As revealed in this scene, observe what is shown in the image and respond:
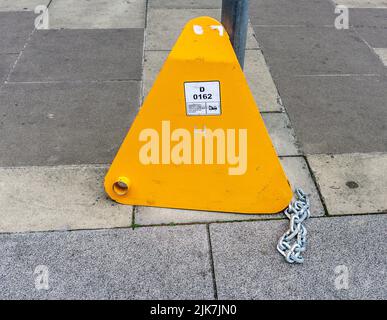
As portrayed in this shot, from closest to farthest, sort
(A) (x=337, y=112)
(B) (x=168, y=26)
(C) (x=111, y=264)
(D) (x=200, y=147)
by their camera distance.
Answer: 1. (C) (x=111, y=264)
2. (D) (x=200, y=147)
3. (A) (x=337, y=112)
4. (B) (x=168, y=26)

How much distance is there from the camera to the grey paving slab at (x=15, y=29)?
5.64m

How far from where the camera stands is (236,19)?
9.79ft

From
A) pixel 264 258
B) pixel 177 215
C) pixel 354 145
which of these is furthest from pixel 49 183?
pixel 354 145

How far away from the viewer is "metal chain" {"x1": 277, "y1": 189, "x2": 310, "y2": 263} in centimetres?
291

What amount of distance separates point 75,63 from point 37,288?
3281 millimetres

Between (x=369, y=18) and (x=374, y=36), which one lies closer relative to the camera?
(x=374, y=36)

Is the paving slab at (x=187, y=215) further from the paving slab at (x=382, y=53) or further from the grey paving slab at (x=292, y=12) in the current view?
the grey paving slab at (x=292, y=12)

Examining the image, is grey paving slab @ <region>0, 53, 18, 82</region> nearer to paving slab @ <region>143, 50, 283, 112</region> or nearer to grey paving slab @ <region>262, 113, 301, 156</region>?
paving slab @ <region>143, 50, 283, 112</region>

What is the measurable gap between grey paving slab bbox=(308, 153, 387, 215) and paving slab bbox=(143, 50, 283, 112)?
38.9 inches

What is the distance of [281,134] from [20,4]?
5.11 metres

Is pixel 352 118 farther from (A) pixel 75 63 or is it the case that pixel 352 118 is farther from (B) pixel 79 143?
(A) pixel 75 63

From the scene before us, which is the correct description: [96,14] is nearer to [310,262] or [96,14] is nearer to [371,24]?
[371,24]

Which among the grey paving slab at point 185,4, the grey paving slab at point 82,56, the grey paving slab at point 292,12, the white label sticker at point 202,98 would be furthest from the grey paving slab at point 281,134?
the grey paving slab at point 185,4

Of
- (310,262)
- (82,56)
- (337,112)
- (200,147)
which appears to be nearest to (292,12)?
(337,112)
